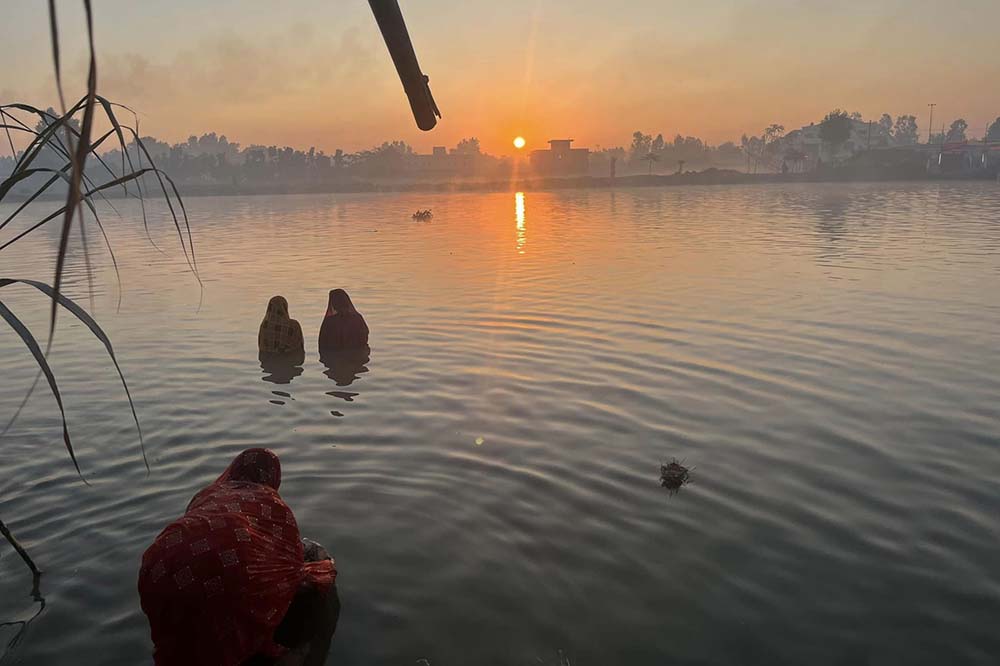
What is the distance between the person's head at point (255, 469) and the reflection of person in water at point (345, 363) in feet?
19.2

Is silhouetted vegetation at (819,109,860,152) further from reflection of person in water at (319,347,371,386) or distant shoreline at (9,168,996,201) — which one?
reflection of person in water at (319,347,371,386)

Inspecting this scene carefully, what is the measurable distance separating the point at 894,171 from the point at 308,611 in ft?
438

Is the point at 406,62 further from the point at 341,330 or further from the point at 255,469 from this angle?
the point at 341,330

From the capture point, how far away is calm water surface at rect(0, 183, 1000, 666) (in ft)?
16.4

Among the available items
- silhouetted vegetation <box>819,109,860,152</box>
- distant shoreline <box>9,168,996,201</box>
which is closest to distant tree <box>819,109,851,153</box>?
silhouetted vegetation <box>819,109,860,152</box>

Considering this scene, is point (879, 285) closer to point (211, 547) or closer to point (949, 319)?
point (949, 319)

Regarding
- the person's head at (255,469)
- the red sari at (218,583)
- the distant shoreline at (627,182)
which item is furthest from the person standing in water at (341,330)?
the distant shoreline at (627,182)

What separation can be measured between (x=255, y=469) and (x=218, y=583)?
119 cm

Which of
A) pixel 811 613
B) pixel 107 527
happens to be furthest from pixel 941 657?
pixel 107 527

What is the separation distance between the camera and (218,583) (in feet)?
13.0

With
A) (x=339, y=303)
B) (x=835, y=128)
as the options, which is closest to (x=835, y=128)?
(x=835, y=128)

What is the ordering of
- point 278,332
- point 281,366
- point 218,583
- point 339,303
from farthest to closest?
point 339,303 < point 278,332 < point 281,366 < point 218,583

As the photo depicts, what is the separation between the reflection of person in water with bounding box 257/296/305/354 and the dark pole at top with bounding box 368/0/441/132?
34.5ft

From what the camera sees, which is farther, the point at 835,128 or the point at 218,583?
the point at 835,128
